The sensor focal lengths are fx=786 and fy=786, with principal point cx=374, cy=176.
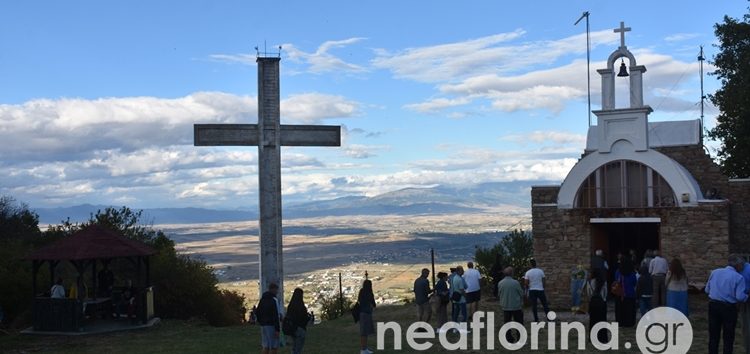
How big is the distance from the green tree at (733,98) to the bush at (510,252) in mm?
9028

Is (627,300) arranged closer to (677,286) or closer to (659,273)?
(659,273)

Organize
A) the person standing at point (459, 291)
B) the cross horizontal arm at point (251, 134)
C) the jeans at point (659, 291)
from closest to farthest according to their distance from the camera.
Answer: the cross horizontal arm at point (251, 134) < the person standing at point (459, 291) < the jeans at point (659, 291)

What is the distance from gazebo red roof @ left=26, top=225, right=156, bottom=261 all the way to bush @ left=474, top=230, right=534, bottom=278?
1640cm

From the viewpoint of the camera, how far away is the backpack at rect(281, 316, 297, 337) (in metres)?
13.1

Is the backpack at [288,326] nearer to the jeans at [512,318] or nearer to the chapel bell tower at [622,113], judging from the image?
the jeans at [512,318]

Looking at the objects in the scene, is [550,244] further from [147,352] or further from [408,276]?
[408,276]

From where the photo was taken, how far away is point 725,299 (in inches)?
491

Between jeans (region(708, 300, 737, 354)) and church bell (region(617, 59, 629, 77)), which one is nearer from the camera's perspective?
jeans (region(708, 300, 737, 354))

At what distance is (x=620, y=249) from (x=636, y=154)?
4.03 metres

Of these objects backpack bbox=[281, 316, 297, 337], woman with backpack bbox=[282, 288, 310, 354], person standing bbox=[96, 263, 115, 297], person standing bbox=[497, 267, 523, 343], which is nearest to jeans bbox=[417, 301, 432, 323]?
person standing bbox=[497, 267, 523, 343]

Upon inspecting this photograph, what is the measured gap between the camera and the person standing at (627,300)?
17.8m

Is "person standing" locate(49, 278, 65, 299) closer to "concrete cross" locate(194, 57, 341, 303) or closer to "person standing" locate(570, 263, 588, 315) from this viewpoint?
"concrete cross" locate(194, 57, 341, 303)

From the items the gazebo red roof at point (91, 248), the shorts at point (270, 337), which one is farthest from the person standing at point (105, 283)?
the shorts at point (270, 337)

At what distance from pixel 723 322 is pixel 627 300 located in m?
5.23
